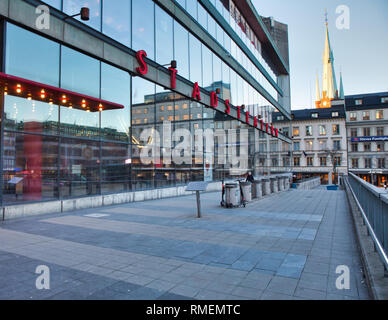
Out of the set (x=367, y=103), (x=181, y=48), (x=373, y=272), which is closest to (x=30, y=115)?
(x=373, y=272)

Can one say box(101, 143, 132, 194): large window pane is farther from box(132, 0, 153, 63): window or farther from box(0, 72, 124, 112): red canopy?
box(132, 0, 153, 63): window

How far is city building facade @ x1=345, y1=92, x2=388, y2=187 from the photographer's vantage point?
6662cm

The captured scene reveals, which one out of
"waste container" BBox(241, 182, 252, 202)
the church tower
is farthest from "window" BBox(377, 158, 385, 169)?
the church tower

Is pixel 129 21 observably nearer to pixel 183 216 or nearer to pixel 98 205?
pixel 98 205

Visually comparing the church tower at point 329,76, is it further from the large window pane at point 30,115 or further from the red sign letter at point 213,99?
the large window pane at point 30,115

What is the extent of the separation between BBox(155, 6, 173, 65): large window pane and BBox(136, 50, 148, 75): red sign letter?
2368 mm

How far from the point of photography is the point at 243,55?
33125mm

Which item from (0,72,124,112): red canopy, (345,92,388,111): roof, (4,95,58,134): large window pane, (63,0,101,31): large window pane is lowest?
(4,95,58,134): large window pane

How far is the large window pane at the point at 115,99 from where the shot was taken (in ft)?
49.9

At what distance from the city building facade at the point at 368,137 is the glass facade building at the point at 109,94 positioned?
54.0m

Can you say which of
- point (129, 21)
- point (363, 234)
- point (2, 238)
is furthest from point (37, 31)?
point (363, 234)

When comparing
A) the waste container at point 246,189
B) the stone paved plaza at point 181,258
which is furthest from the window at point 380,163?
the stone paved plaza at point 181,258

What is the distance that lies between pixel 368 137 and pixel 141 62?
6950cm
